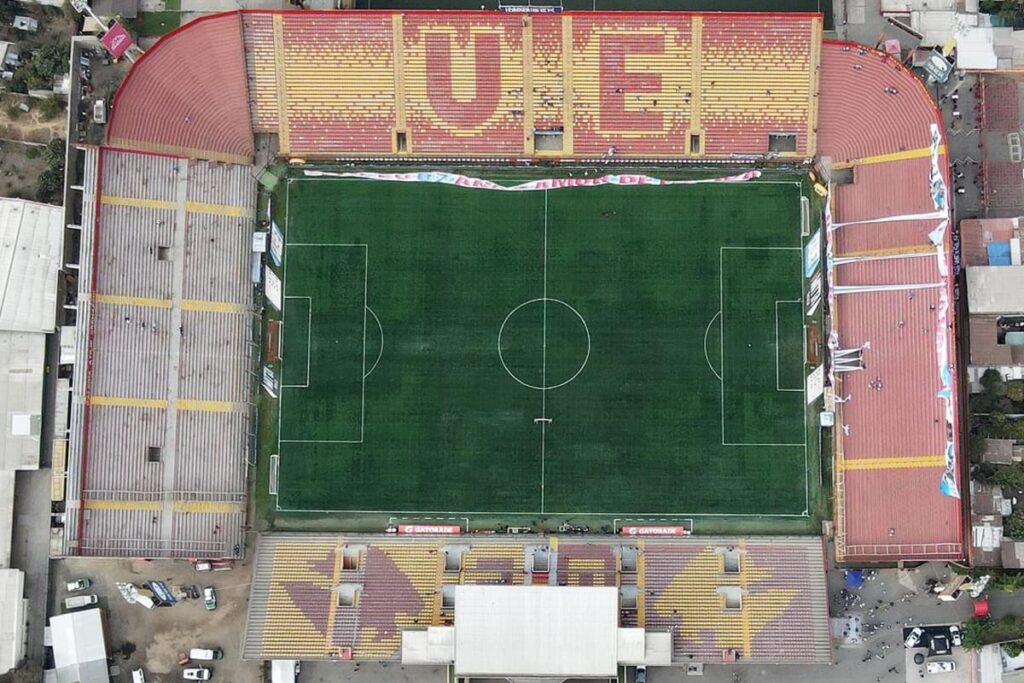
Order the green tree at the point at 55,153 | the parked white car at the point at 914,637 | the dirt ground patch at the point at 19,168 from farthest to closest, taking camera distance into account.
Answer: the dirt ground patch at the point at 19,168 < the green tree at the point at 55,153 < the parked white car at the point at 914,637

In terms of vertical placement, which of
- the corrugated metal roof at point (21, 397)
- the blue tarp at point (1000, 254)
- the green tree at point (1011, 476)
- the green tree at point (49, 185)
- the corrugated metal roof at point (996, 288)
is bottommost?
the green tree at point (1011, 476)

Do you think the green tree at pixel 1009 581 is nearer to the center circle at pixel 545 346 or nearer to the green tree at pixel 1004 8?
the center circle at pixel 545 346

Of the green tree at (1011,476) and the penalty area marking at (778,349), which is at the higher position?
the penalty area marking at (778,349)

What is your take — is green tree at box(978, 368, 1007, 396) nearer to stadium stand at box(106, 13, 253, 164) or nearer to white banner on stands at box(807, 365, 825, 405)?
white banner on stands at box(807, 365, 825, 405)

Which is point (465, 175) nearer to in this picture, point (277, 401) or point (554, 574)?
point (277, 401)

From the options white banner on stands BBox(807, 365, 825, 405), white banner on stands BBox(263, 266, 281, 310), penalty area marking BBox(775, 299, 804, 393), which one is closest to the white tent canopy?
penalty area marking BBox(775, 299, 804, 393)

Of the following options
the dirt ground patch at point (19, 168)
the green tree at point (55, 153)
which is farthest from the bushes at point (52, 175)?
the dirt ground patch at point (19, 168)

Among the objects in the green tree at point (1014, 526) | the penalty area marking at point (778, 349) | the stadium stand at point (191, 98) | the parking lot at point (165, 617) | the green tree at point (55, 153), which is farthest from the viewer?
the green tree at point (55, 153)

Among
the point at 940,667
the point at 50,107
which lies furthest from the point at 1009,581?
the point at 50,107
